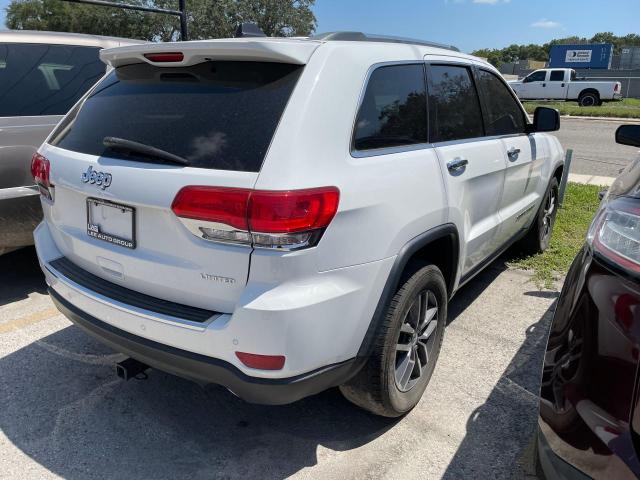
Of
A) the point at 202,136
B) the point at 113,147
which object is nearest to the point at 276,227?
the point at 202,136

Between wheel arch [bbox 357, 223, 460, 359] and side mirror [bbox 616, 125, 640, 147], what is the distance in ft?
4.67

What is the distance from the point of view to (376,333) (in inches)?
94.6

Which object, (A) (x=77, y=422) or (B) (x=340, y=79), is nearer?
(B) (x=340, y=79)

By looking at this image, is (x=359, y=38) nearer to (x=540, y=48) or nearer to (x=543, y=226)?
(x=543, y=226)

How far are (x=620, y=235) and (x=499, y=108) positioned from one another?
2.50 meters

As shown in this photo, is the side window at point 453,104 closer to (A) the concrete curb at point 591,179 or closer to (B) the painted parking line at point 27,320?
(B) the painted parking line at point 27,320

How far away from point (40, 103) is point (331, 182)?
326 cm

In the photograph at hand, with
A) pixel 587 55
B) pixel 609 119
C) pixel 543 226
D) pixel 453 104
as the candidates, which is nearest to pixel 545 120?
pixel 543 226

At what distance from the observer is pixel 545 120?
14.2ft

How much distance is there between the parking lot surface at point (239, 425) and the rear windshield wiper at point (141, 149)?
1.41 m

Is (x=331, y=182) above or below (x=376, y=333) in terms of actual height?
above

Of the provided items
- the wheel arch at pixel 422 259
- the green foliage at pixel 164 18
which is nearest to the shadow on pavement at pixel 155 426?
the wheel arch at pixel 422 259

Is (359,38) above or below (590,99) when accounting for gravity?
below

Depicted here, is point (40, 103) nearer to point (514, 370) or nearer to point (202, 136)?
point (202, 136)
